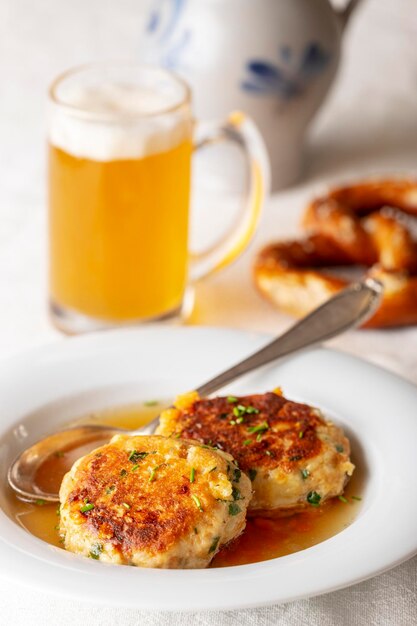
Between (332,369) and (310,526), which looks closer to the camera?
(310,526)

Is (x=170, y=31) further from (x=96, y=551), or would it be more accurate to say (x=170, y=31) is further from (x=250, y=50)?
(x=96, y=551)

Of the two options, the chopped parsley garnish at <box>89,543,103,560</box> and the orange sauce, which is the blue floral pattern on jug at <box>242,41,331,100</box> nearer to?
the orange sauce

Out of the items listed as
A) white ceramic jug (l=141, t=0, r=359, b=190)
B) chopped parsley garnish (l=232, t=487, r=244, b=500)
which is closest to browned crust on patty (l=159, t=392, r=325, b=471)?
chopped parsley garnish (l=232, t=487, r=244, b=500)

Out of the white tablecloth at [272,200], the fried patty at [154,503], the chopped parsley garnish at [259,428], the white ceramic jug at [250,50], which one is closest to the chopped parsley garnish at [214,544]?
the fried patty at [154,503]

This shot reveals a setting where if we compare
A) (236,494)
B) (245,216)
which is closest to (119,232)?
(245,216)

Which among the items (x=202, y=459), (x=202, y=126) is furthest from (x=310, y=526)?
(x=202, y=126)

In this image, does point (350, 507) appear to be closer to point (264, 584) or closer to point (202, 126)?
point (264, 584)
